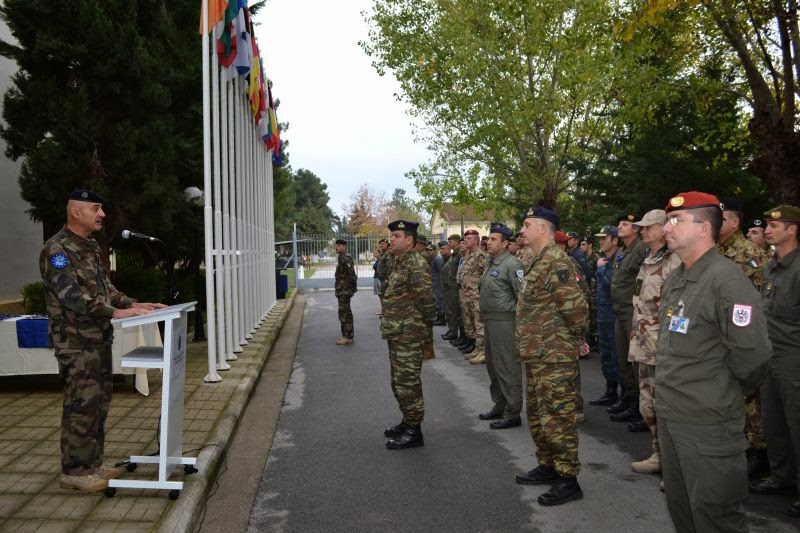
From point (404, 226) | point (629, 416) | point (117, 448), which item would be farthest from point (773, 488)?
point (117, 448)

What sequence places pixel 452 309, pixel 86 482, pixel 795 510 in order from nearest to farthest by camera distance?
pixel 795 510 < pixel 86 482 < pixel 452 309

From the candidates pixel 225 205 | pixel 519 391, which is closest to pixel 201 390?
pixel 225 205

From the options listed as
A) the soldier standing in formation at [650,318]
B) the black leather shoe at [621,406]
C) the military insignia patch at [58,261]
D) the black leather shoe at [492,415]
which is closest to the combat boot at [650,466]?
the soldier standing in formation at [650,318]

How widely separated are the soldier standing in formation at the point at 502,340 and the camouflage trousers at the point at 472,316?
3281 millimetres

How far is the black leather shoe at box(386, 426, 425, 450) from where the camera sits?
5.65 m

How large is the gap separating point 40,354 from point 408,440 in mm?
4642

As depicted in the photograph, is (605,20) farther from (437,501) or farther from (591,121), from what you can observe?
(437,501)

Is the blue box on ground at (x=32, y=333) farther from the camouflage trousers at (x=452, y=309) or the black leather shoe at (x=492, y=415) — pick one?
the camouflage trousers at (x=452, y=309)

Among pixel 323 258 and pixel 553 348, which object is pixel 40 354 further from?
pixel 323 258

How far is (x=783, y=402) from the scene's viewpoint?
14.4 feet

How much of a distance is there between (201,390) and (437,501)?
165 inches

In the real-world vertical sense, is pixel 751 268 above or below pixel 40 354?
above

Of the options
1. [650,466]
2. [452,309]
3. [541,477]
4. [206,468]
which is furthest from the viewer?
[452,309]

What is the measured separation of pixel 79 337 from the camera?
4.36 metres
